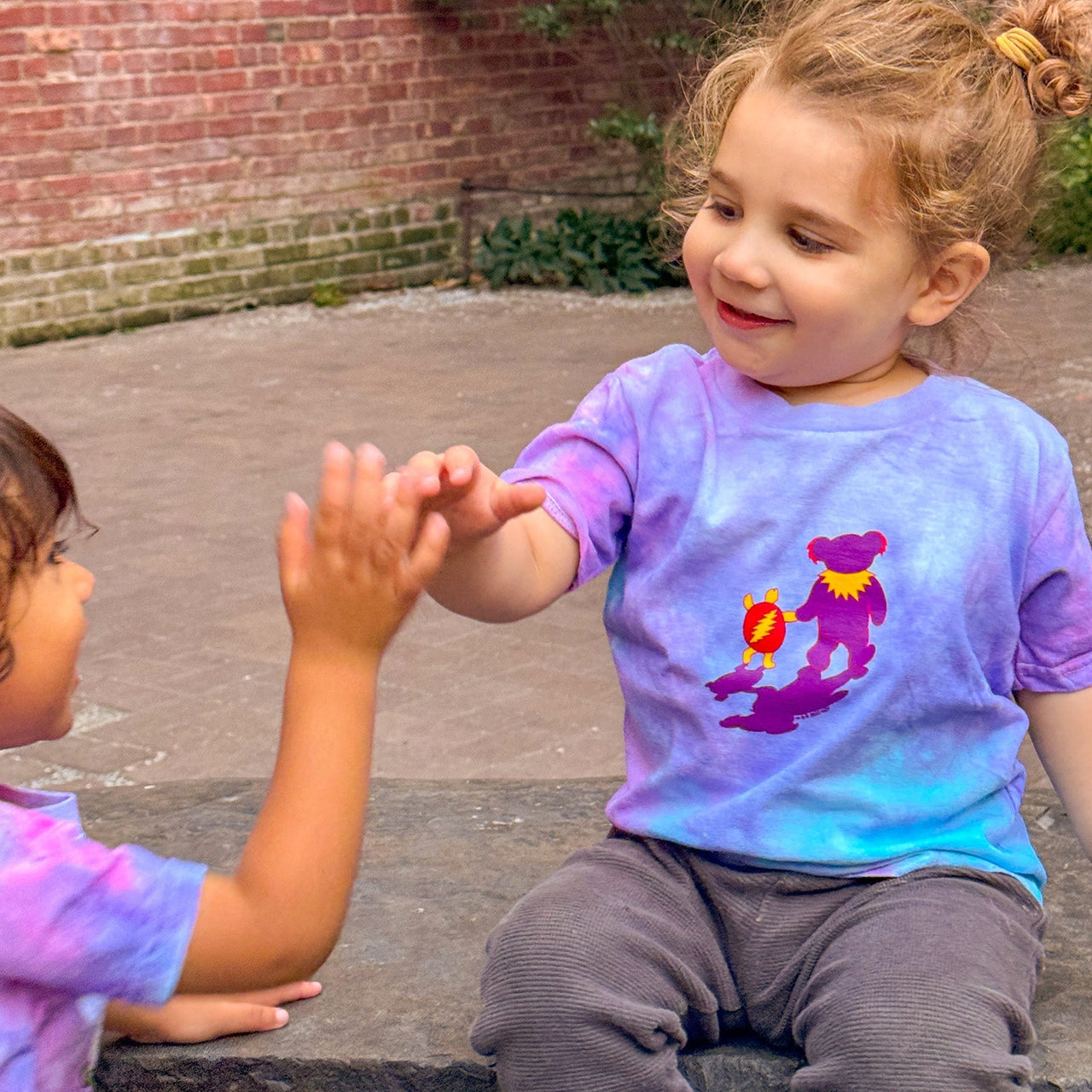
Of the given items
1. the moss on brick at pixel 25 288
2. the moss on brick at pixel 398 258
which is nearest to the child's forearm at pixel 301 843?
the moss on brick at pixel 25 288

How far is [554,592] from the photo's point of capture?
1715mm

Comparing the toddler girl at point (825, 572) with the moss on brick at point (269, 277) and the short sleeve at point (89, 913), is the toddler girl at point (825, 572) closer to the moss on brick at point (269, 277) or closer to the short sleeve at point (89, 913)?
the short sleeve at point (89, 913)

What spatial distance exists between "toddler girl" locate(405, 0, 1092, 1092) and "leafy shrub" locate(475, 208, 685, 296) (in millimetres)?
7519

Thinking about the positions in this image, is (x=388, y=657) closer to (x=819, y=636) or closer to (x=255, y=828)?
(x=819, y=636)

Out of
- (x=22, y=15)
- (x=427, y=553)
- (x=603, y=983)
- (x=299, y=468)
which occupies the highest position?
(x=427, y=553)

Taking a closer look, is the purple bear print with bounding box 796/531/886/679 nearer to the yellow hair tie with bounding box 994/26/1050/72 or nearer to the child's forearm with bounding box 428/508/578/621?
the child's forearm with bounding box 428/508/578/621

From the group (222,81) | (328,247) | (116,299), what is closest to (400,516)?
(116,299)

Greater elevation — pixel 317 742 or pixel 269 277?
pixel 317 742

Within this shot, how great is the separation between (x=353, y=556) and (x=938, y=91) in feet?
2.65

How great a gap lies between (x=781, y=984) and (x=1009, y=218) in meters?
0.84

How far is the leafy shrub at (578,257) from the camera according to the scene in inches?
363

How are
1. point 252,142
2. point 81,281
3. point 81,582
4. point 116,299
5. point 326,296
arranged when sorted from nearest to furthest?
point 81,582, point 81,281, point 116,299, point 252,142, point 326,296

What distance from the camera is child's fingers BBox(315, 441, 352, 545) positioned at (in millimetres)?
1257

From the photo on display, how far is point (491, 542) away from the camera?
1593 millimetres
